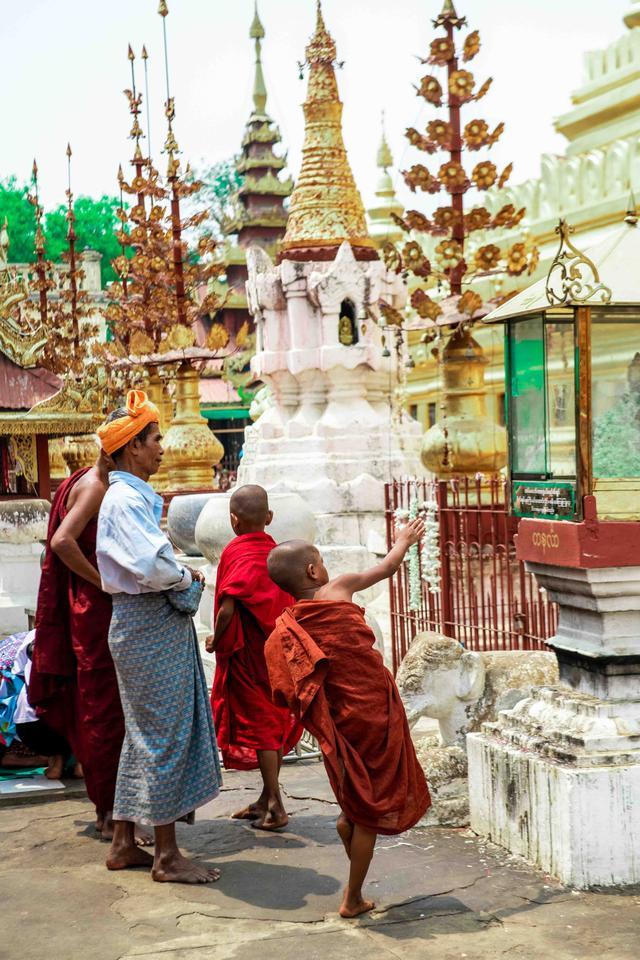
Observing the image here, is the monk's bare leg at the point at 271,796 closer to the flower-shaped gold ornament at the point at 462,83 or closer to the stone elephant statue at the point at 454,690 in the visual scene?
the stone elephant statue at the point at 454,690

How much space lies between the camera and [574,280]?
473cm

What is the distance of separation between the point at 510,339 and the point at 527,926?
97.8 inches

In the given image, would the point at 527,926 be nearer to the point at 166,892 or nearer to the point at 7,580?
the point at 166,892

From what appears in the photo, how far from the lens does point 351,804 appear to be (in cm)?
406

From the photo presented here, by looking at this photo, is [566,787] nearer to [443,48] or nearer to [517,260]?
[517,260]

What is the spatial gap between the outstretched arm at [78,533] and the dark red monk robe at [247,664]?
645mm

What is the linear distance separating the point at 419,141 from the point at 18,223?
46.3 metres

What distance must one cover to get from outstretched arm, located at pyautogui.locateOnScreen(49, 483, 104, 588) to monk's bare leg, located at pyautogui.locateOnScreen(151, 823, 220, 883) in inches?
41.4

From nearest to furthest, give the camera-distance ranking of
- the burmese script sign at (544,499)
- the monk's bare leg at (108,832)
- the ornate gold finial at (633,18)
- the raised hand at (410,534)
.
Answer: the raised hand at (410,534) → the burmese script sign at (544,499) → the monk's bare leg at (108,832) → the ornate gold finial at (633,18)

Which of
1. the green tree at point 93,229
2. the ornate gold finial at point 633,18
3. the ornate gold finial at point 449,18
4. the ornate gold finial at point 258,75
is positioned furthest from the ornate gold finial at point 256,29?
the green tree at point 93,229

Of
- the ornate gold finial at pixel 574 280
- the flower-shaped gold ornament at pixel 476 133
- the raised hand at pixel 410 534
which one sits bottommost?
the raised hand at pixel 410 534

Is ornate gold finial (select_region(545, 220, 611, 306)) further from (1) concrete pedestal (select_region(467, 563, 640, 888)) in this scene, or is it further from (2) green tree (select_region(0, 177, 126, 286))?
(2) green tree (select_region(0, 177, 126, 286))

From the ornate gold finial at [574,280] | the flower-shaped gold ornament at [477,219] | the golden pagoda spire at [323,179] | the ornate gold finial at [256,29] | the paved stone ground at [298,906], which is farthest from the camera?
the ornate gold finial at [256,29]

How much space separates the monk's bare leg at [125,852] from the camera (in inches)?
187
